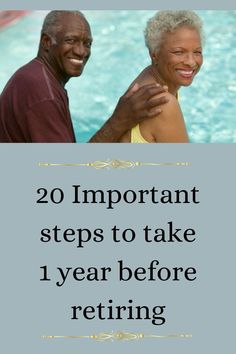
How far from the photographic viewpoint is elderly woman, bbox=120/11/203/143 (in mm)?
3023

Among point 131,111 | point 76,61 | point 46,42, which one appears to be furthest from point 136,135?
point 46,42

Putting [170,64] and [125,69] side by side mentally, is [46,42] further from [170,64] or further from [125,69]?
[170,64]

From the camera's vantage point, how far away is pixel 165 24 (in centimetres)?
305

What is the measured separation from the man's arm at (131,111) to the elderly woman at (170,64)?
0.09ft

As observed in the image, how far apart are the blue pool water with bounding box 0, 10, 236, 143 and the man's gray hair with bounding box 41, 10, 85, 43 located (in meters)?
0.04

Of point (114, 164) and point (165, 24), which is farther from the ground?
point (165, 24)

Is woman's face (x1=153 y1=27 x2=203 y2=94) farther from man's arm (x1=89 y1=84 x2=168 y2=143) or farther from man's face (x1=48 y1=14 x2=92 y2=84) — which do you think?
man's face (x1=48 y1=14 x2=92 y2=84)

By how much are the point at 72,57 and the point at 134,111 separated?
351 millimetres

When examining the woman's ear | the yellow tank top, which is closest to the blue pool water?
the woman's ear

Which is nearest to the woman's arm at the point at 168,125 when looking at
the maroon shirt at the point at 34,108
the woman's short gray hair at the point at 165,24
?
the woman's short gray hair at the point at 165,24

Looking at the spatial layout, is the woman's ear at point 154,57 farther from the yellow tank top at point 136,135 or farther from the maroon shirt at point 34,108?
the maroon shirt at point 34,108

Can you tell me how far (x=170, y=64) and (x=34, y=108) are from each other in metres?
0.60

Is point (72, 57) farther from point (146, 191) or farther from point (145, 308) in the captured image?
point (145, 308)

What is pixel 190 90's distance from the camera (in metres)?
3.16
